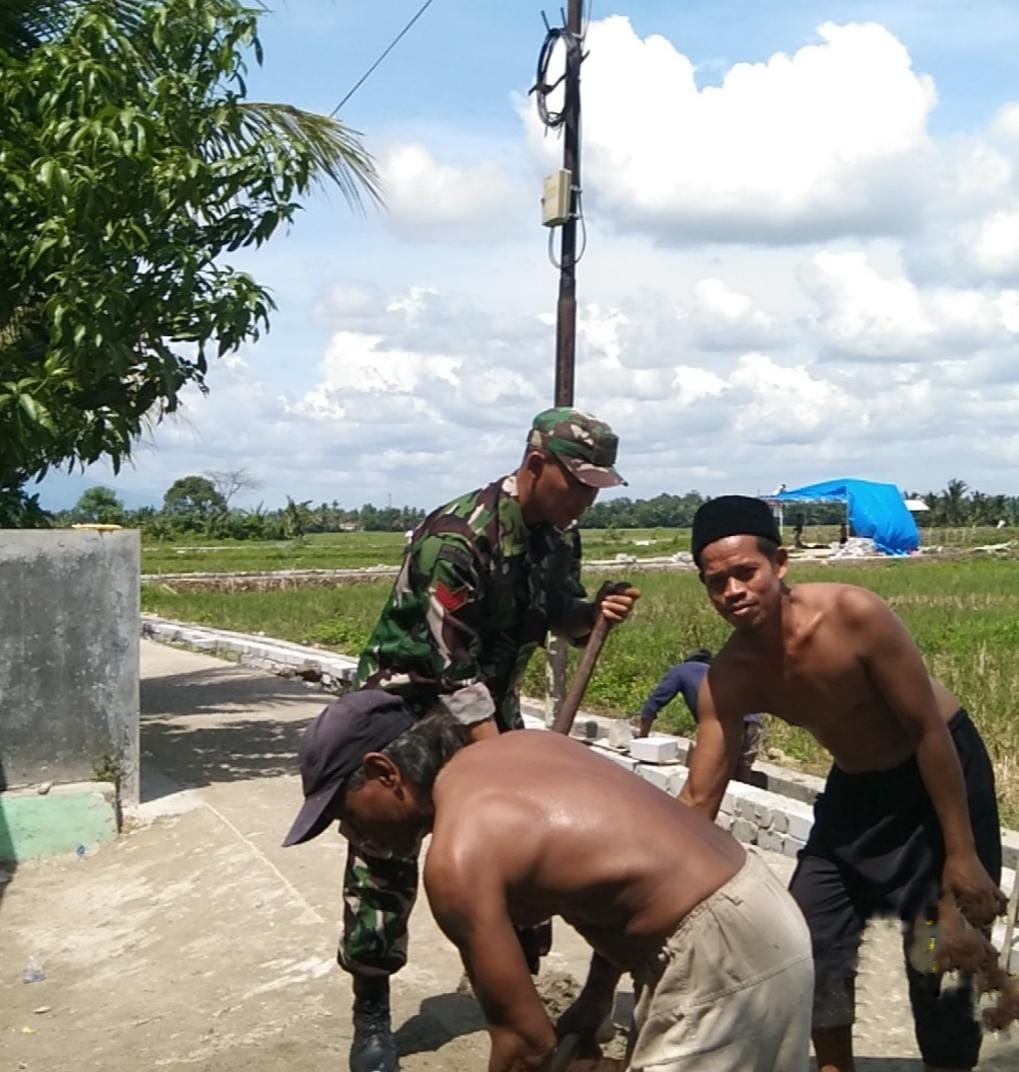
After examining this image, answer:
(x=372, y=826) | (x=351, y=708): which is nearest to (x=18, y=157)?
(x=351, y=708)

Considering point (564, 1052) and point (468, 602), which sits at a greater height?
point (468, 602)

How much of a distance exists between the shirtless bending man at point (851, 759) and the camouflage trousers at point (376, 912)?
31.0 inches

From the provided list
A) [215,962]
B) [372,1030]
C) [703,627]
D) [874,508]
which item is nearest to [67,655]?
[215,962]

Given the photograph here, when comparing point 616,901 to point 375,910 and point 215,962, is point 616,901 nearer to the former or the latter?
point 375,910

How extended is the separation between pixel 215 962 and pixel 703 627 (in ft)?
29.3

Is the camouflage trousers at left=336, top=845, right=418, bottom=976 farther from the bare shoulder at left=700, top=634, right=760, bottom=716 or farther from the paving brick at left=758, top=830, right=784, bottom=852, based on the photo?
the paving brick at left=758, top=830, right=784, bottom=852

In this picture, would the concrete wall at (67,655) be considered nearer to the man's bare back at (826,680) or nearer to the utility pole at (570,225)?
the utility pole at (570,225)

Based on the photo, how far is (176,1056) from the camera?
4.11m

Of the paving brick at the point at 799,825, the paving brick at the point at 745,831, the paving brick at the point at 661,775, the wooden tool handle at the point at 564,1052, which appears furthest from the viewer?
the paving brick at the point at 661,775

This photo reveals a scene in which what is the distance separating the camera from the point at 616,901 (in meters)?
2.30

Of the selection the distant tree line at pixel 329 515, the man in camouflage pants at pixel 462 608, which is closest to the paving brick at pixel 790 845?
the man in camouflage pants at pixel 462 608

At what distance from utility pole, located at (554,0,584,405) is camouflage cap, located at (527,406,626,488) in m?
4.18

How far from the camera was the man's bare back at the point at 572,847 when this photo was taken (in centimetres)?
221

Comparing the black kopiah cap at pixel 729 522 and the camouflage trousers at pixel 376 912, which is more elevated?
the black kopiah cap at pixel 729 522
